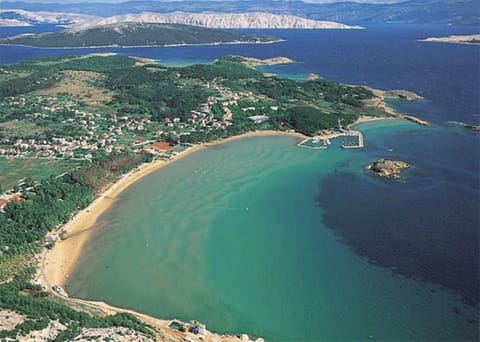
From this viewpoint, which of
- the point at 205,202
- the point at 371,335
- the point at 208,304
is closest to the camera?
the point at 371,335

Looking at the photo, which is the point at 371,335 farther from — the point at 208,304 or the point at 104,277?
the point at 104,277

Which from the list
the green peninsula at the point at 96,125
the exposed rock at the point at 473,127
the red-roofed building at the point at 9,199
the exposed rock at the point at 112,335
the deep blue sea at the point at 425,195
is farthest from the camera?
the exposed rock at the point at 473,127

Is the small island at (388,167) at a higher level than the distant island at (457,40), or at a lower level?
lower

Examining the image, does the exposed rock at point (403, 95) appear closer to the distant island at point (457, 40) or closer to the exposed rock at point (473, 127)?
the exposed rock at point (473, 127)

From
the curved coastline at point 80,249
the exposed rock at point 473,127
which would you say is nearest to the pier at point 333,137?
the exposed rock at point 473,127

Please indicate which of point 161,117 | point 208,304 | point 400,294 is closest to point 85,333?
point 208,304

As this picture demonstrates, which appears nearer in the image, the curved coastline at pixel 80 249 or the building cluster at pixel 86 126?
the curved coastline at pixel 80 249

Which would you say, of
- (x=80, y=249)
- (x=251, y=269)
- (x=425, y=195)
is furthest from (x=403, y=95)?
(x=80, y=249)

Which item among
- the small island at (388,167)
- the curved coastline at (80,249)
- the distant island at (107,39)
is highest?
the distant island at (107,39)
